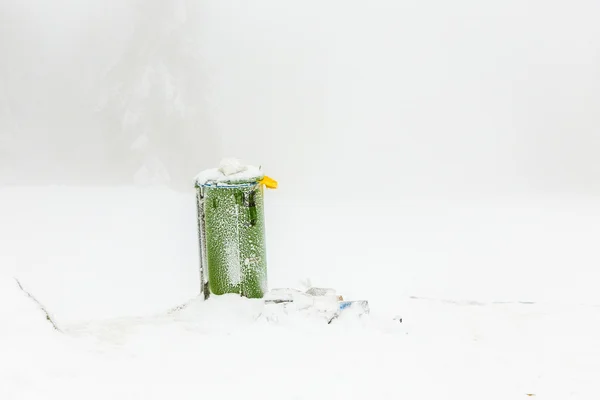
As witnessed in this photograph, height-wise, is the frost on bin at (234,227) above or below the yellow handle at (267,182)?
below

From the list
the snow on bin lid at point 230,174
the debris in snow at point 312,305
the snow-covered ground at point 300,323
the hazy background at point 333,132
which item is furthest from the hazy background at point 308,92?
the debris in snow at point 312,305

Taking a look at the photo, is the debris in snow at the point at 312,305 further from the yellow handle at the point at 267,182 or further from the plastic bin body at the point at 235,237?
the yellow handle at the point at 267,182

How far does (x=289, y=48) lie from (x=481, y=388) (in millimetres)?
79198

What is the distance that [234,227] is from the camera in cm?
563

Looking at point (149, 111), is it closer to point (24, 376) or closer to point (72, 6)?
point (24, 376)

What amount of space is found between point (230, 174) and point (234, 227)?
0.54m

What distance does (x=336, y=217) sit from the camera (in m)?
23.2

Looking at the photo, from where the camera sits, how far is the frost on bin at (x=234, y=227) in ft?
18.5

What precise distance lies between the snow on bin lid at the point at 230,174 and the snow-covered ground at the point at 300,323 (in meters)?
1.25

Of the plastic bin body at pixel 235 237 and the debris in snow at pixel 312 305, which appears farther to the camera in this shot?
the plastic bin body at pixel 235 237

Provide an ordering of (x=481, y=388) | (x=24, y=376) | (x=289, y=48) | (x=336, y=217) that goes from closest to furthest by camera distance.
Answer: (x=24, y=376)
(x=481, y=388)
(x=336, y=217)
(x=289, y=48)

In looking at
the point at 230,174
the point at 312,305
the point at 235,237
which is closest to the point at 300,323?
the point at 312,305

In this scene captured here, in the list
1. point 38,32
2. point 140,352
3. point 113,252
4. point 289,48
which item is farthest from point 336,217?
point 289,48

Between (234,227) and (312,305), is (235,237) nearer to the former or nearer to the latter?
(234,227)
